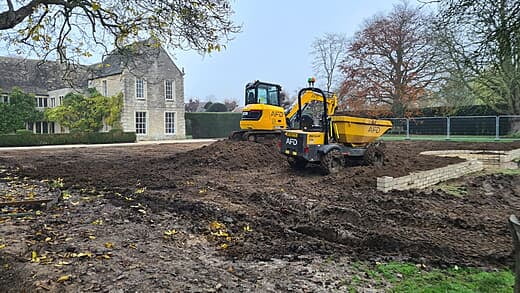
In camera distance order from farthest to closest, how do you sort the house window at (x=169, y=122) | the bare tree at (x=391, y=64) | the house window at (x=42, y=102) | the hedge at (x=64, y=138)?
the house window at (x=42, y=102), the house window at (x=169, y=122), the bare tree at (x=391, y=64), the hedge at (x=64, y=138)

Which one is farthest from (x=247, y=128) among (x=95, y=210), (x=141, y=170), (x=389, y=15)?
(x=389, y=15)

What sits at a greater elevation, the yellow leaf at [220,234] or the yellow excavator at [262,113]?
the yellow excavator at [262,113]

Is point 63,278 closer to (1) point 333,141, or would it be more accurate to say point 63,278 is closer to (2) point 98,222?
(2) point 98,222

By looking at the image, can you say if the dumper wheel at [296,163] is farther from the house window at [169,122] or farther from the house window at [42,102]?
the house window at [42,102]

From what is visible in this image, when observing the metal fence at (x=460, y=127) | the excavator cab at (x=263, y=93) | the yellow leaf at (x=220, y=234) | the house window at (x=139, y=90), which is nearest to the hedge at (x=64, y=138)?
the house window at (x=139, y=90)

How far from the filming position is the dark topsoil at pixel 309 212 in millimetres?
4574

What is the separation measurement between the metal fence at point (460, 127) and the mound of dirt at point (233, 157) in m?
14.2

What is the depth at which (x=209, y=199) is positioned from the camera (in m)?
7.31

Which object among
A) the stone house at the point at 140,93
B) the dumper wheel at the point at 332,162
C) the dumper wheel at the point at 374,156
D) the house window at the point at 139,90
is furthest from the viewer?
the house window at the point at 139,90

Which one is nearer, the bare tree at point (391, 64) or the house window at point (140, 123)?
the bare tree at point (391, 64)

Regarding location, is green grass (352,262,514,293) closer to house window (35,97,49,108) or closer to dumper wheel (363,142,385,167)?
dumper wheel (363,142,385,167)

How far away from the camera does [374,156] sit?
10.7 metres

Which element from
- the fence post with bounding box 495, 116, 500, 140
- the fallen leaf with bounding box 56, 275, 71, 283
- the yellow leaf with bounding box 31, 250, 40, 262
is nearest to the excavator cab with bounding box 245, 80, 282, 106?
the yellow leaf with bounding box 31, 250, 40, 262

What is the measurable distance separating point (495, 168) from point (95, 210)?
34.9 ft
